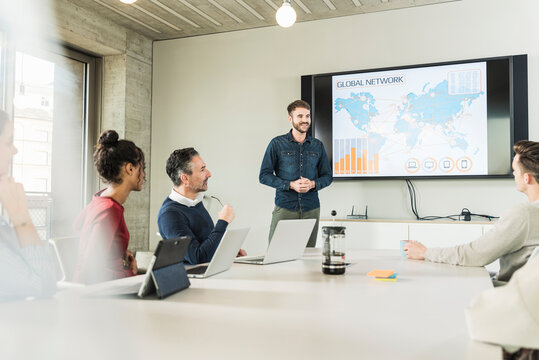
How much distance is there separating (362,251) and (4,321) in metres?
1.92

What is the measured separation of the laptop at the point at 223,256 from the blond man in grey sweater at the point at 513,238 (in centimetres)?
89

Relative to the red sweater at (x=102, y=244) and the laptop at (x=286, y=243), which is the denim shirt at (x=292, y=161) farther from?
the red sweater at (x=102, y=244)

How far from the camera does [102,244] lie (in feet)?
5.79

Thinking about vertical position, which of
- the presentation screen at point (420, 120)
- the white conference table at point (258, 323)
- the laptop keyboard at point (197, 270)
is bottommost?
the laptop keyboard at point (197, 270)

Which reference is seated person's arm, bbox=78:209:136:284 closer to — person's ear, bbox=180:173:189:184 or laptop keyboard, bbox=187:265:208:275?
laptop keyboard, bbox=187:265:208:275

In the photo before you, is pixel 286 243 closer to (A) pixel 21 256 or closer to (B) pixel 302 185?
(A) pixel 21 256

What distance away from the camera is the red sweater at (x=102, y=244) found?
5.74 ft

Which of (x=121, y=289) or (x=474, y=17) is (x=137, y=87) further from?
(x=121, y=289)

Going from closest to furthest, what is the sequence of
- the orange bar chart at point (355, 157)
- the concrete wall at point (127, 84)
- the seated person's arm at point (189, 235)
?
the seated person's arm at point (189, 235)
the orange bar chart at point (355, 157)
the concrete wall at point (127, 84)

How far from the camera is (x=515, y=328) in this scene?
0.84 meters

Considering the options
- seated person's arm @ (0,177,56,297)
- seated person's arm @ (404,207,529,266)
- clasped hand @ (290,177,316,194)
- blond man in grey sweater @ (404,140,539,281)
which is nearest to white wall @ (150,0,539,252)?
clasped hand @ (290,177,316,194)

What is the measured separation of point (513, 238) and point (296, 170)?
2.15 m

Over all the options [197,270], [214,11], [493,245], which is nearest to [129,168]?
[197,270]

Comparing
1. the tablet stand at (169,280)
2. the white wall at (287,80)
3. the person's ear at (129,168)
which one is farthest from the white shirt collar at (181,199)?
the white wall at (287,80)
